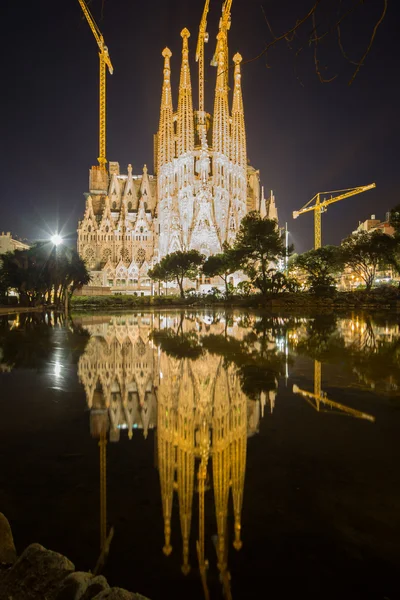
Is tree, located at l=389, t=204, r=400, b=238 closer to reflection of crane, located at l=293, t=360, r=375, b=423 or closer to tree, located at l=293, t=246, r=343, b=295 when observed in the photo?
tree, located at l=293, t=246, r=343, b=295

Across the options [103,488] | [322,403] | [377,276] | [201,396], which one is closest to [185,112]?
[377,276]

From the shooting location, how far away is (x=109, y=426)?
12.6ft

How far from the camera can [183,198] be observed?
73938mm

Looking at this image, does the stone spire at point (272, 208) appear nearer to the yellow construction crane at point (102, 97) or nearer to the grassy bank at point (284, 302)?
the yellow construction crane at point (102, 97)

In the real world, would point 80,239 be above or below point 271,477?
above

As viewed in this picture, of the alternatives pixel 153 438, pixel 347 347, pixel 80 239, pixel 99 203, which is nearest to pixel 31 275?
pixel 347 347

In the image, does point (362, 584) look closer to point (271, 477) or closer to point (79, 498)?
point (271, 477)

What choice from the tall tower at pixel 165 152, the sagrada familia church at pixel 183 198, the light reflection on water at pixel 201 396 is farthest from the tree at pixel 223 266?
the light reflection on water at pixel 201 396

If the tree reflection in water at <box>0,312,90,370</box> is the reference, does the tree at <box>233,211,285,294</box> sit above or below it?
above

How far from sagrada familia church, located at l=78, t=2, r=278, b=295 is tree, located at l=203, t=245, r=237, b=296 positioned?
23.4 metres

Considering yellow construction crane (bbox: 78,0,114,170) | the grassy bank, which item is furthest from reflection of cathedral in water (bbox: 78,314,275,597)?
yellow construction crane (bbox: 78,0,114,170)

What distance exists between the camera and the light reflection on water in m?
2.41

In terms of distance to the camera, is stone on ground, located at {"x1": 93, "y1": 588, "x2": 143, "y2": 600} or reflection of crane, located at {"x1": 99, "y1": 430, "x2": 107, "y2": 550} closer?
stone on ground, located at {"x1": 93, "y1": 588, "x2": 143, "y2": 600}

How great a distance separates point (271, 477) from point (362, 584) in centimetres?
102
